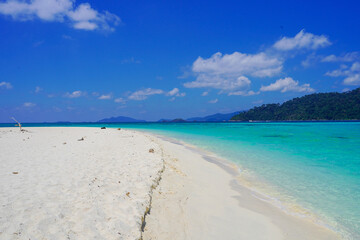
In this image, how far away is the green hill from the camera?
117 m

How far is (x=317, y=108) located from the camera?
421 ft

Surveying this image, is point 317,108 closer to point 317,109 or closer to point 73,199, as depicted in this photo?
point 317,109

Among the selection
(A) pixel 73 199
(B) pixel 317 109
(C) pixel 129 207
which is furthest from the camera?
(B) pixel 317 109

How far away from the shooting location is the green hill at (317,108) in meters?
117

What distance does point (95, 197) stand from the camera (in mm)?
4891

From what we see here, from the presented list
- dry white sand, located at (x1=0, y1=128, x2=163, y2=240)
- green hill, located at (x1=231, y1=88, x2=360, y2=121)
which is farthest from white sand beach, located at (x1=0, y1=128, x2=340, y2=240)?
green hill, located at (x1=231, y1=88, x2=360, y2=121)

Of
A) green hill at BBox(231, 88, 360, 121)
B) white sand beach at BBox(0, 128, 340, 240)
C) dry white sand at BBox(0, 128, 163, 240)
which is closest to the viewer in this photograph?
dry white sand at BBox(0, 128, 163, 240)

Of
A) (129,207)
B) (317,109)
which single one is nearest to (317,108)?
(317,109)

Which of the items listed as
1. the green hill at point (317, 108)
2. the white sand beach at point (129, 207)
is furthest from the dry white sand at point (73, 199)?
the green hill at point (317, 108)

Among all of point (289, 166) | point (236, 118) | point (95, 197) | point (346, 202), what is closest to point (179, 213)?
point (95, 197)

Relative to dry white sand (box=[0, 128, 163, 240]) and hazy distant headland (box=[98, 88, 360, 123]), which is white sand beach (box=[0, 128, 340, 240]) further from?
hazy distant headland (box=[98, 88, 360, 123])

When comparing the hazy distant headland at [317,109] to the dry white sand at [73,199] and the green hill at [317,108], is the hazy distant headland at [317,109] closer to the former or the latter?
the green hill at [317,108]

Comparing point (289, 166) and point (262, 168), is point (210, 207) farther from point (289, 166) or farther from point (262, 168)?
point (289, 166)

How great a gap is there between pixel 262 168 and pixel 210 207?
5.80 metres
